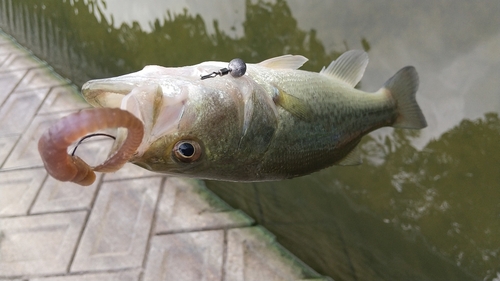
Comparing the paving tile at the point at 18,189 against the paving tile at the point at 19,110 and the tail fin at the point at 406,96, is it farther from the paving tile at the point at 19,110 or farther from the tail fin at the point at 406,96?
the tail fin at the point at 406,96

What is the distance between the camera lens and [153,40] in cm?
246

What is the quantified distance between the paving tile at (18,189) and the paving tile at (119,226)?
0.53 meters

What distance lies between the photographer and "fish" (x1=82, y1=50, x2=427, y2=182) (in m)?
0.81

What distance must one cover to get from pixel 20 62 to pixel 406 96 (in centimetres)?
407

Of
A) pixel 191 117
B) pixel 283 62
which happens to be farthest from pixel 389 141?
pixel 191 117

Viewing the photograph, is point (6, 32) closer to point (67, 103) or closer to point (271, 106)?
point (67, 103)

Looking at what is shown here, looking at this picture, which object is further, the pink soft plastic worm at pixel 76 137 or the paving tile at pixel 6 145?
the paving tile at pixel 6 145

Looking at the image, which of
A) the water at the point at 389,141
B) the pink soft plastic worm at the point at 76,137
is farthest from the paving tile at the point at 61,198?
the pink soft plastic worm at the point at 76,137

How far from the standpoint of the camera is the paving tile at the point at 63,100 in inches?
Result: 132

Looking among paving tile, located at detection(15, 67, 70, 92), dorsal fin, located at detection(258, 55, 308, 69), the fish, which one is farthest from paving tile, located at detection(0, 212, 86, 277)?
dorsal fin, located at detection(258, 55, 308, 69)

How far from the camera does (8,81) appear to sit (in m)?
3.66

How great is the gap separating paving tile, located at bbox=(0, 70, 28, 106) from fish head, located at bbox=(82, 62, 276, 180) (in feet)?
11.2

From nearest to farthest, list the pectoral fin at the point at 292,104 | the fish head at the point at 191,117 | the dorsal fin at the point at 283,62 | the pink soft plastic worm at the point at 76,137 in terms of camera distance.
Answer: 1. the pink soft plastic worm at the point at 76,137
2. the fish head at the point at 191,117
3. the pectoral fin at the point at 292,104
4. the dorsal fin at the point at 283,62

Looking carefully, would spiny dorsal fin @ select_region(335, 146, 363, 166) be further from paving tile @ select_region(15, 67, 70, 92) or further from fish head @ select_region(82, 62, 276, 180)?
paving tile @ select_region(15, 67, 70, 92)
